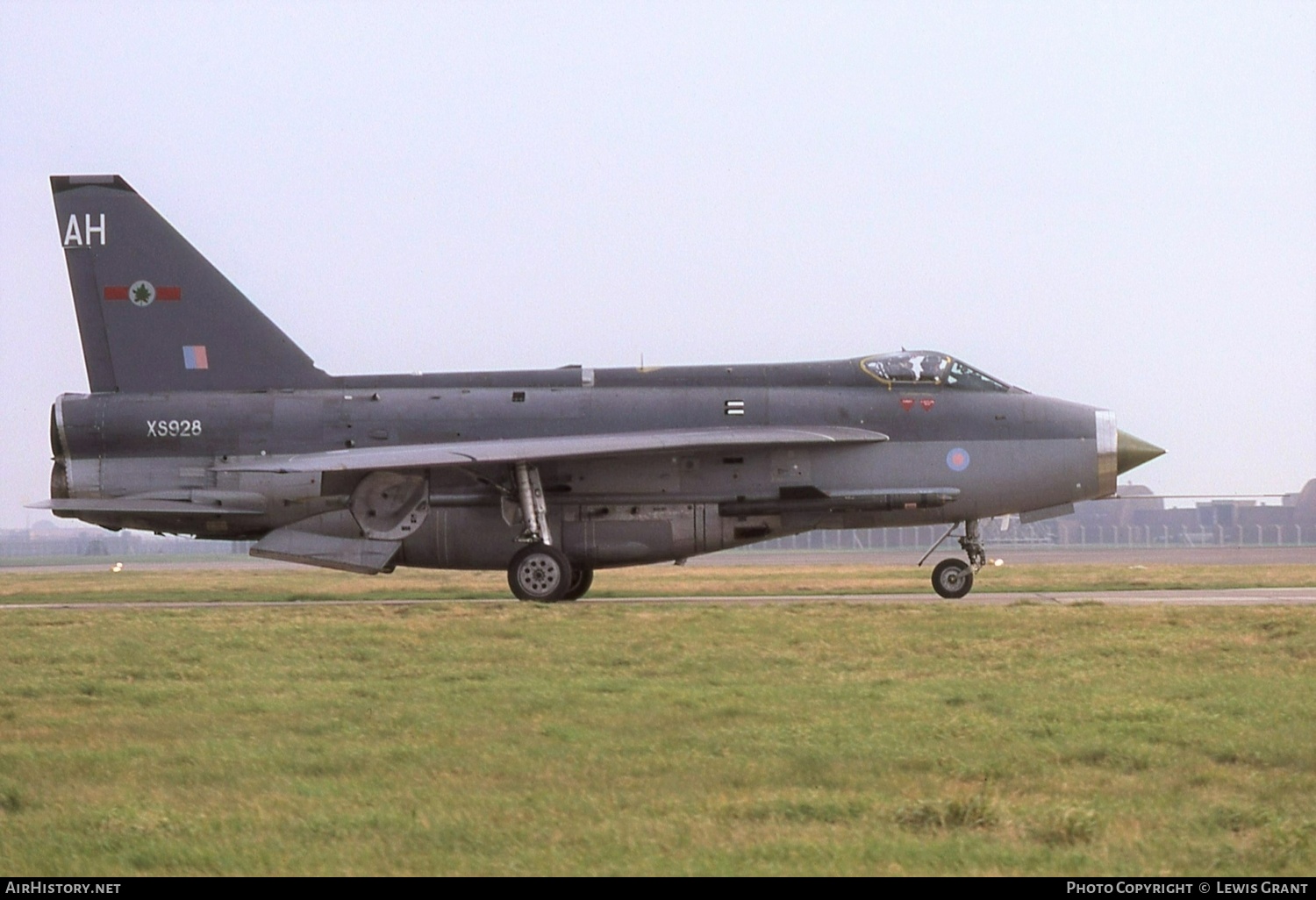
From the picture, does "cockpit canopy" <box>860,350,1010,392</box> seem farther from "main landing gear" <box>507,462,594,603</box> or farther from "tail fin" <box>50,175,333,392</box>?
"tail fin" <box>50,175,333,392</box>

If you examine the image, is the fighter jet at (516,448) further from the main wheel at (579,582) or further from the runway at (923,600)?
the runway at (923,600)

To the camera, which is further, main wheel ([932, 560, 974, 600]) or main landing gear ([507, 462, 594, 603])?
main wheel ([932, 560, 974, 600])

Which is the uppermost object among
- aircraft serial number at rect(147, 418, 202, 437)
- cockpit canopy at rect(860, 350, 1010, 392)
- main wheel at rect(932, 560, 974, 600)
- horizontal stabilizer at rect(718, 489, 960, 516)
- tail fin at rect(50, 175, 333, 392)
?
tail fin at rect(50, 175, 333, 392)

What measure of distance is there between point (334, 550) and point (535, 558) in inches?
111

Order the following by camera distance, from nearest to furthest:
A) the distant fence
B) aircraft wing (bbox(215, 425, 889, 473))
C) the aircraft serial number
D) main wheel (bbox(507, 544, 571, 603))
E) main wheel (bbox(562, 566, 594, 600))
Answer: aircraft wing (bbox(215, 425, 889, 473))
main wheel (bbox(507, 544, 571, 603))
the aircraft serial number
main wheel (bbox(562, 566, 594, 600))
the distant fence

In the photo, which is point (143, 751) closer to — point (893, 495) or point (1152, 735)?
point (1152, 735)

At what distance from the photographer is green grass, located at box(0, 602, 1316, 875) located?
20.8 ft

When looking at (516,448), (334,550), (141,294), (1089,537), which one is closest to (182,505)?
(334,550)

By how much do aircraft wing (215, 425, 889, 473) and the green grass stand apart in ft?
16.0

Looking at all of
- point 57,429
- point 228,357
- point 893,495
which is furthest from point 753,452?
point 57,429

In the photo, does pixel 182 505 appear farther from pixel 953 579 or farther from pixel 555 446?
pixel 953 579

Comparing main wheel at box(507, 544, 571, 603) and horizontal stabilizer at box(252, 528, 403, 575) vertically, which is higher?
horizontal stabilizer at box(252, 528, 403, 575)

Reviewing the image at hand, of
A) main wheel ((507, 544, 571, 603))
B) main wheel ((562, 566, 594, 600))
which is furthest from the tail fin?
main wheel ((562, 566, 594, 600))

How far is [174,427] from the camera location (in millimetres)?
21250
